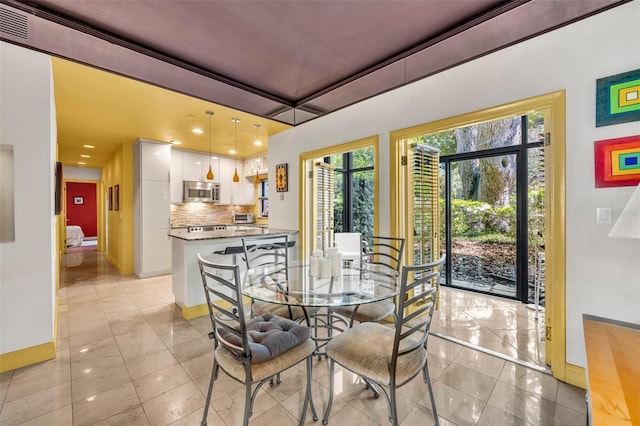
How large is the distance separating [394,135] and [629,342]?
2260 mm

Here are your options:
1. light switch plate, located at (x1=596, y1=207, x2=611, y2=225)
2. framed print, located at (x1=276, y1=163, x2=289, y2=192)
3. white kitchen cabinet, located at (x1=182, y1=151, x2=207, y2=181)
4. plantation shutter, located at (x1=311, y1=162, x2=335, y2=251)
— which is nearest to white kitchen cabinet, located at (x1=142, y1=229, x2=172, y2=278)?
white kitchen cabinet, located at (x1=182, y1=151, x2=207, y2=181)

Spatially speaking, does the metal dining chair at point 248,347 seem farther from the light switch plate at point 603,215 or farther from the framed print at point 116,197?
the framed print at point 116,197

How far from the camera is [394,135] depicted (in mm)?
2869

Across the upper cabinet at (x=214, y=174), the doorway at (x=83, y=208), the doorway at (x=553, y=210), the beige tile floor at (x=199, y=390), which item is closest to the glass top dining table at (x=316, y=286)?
the beige tile floor at (x=199, y=390)

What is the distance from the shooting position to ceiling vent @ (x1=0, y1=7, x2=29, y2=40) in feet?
5.71

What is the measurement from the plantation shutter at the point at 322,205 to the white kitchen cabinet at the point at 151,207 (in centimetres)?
315

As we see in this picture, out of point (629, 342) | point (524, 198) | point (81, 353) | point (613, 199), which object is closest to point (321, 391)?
point (629, 342)

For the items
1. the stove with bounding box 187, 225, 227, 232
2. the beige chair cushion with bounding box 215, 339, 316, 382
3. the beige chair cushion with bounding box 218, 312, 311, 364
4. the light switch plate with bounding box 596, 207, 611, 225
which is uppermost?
the light switch plate with bounding box 596, 207, 611, 225

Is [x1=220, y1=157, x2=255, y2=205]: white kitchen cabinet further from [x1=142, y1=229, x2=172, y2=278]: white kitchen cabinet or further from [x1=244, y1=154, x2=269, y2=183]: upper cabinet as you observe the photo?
[x1=142, y1=229, x2=172, y2=278]: white kitchen cabinet

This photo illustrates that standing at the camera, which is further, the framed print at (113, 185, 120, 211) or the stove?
the framed print at (113, 185, 120, 211)

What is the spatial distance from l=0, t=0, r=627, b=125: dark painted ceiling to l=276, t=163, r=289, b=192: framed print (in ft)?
5.59

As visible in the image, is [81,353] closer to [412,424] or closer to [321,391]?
[321,391]

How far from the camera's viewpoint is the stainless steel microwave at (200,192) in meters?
5.61

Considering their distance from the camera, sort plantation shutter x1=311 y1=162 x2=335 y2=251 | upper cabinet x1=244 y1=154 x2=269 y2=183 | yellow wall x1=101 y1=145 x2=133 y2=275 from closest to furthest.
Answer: plantation shutter x1=311 y1=162 x2=335 y2=251, yellow wall x1=101 y1=145 x2=133 y2=275, upper cabinet x1=244 y1=154 x2=269 y2=183
